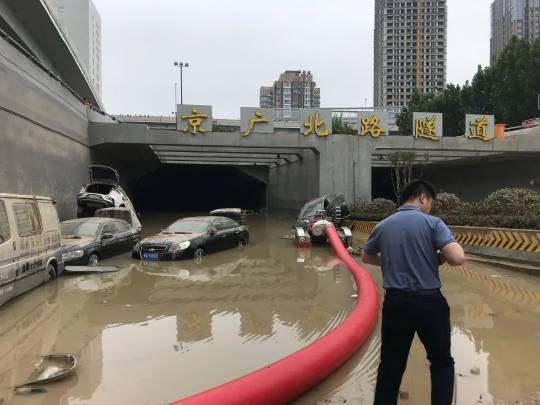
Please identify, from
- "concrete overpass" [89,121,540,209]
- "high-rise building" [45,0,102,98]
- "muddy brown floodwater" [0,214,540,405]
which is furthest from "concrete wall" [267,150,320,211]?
"high-rise building" [45,0,102,98]

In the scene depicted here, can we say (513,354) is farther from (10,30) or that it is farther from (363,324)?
(10,30)

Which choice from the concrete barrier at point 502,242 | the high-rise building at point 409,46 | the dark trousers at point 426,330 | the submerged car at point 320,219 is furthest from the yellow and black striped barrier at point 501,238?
the high-rise building at point 409,46

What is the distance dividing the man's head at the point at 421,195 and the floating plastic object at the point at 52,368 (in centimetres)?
368

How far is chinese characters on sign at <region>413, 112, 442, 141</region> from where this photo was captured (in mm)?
28750

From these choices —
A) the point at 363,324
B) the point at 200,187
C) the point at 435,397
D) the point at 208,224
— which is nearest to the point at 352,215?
the point at 208,224

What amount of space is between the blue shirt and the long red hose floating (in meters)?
1.32

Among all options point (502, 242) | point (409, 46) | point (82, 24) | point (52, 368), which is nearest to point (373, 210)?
point (502, 242)

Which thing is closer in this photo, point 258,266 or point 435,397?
point 435,397

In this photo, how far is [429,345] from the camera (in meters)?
3.55

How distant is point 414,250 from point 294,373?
165 centimetres

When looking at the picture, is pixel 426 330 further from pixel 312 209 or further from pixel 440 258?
pixel 312 209

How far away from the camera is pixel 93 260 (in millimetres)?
12305

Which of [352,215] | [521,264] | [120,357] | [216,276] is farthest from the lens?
[352,215]

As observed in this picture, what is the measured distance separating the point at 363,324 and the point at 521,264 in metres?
8.03
